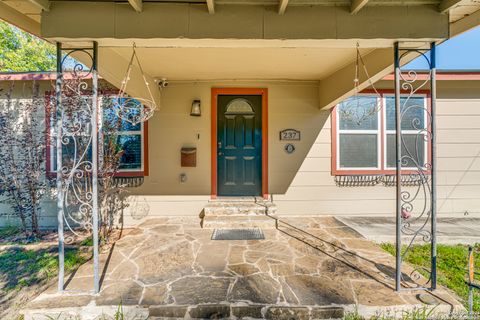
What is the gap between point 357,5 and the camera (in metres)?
2.02

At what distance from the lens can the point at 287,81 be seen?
4391mm

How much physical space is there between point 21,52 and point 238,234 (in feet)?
46.3

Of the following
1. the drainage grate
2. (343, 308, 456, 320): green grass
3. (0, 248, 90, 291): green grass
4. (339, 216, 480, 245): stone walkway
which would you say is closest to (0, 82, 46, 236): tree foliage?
(0, 248, 90, 291): green grass

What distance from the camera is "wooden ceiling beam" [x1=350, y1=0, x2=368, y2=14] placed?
1.96 meters

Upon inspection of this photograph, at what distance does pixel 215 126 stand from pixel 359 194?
3006mm

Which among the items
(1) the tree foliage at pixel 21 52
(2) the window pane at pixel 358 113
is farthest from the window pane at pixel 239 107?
(1) the tree foliage at pixel 21 52

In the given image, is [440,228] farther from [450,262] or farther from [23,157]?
[23,157]

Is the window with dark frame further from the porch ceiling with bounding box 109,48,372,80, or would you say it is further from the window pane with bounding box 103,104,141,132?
the window pane with bounding box 103,104,141,132

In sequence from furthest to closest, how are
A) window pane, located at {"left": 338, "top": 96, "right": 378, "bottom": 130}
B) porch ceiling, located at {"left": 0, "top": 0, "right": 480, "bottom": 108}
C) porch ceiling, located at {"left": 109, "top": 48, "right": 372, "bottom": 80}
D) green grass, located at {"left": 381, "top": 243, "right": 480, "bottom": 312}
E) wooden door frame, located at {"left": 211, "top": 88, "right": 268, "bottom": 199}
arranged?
window pane, located at {"left": 338, "top": 96, "right": 378, "bottom": 130}, wooden door frame, located at {"left": 211, "top": 88, "right": 268, "bottom": 199}, porch ceiling, located at {"left": 109, "top": 48, "right": 372, "bottom": 80}, green grass, located at {"left": 381, "top": 243, "right": 480, "bottom": 312}, porch ceiling, located at {"left": 0, "top": 0, "right": 480, "bottom": 108}

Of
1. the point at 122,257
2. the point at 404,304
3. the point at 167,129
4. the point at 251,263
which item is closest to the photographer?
the point at 404,304

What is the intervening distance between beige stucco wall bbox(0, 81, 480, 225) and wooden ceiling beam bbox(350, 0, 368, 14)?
231 cm

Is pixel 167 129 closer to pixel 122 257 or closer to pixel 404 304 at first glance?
pixel 122 257

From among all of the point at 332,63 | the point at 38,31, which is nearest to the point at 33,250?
the point at 38,31

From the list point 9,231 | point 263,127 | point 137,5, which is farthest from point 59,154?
point 9,231
